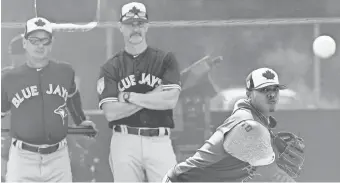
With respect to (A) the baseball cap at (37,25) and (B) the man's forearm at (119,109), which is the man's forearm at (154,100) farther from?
(A) the baseball cap at (37,25)

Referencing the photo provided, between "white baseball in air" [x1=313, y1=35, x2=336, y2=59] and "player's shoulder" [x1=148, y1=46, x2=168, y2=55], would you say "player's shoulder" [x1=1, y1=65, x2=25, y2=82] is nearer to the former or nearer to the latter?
"player's shoulder" [x1=148, y1=46, x2=168, y2=55]

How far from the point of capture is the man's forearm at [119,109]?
Answer: 19.5 ft

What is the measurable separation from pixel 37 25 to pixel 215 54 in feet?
4.14

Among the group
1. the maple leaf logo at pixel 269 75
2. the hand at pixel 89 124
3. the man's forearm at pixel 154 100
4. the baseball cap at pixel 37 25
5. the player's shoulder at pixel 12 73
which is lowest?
the hand at pixel 89 124

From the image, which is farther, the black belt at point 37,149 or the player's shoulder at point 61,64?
the player's shoulder at point 61,64

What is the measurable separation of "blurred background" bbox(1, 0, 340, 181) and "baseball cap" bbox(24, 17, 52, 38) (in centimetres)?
14

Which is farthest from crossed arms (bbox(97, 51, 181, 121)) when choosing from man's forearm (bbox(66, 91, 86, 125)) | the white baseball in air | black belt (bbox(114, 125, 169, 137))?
the white baseball in air

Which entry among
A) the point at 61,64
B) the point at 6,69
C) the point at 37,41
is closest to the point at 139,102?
the point at 61,64

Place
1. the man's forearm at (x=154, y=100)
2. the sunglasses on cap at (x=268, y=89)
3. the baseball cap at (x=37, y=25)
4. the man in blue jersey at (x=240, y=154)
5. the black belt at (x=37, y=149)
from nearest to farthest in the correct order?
the man in blue jersey at (x=240, y=154) → the sunglasses on cap at (x=268, y=89) → the man's forearm at (x=154, y=100) → the black belt at (x=37, y=149) → the baseball cap at (x=37, y=25)

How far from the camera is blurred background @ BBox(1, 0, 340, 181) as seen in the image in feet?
20.8

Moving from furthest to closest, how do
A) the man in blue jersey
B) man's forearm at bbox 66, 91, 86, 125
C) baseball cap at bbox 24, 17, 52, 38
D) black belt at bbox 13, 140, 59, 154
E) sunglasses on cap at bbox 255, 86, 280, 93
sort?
man's forearm at bbox 66, 91, 86, 125
baseball cap at bbox 24, 17, 52, 38
black belt at bbox 13, 140, 59, 154
sunglasses on cap at bbox 255, 86, 280, 93
the man in blue jersey

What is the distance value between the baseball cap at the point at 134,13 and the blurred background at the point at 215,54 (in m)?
0.18

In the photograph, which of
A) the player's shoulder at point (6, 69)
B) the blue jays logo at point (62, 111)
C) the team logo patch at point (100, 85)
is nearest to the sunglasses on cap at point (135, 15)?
the team logo patch at point (100, 85)

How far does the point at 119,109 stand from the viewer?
19.6 feet
